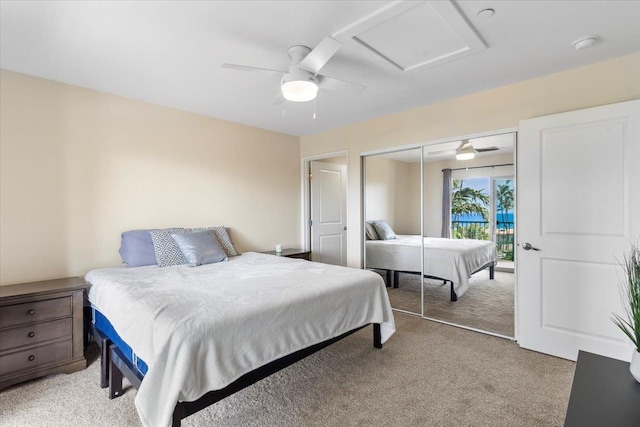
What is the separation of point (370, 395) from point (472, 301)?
191 centimetres

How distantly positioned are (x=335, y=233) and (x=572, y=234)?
10.3 feet

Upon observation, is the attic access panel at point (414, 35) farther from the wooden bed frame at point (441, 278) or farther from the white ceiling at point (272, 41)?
the wooden bed frame at point (441, 278)

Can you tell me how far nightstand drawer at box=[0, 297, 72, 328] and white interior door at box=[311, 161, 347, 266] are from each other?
314cm

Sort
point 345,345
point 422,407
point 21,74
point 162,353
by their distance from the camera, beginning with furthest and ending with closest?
1. point 345,345
2. point 21,74
3. point 422,407
4. point 162,353

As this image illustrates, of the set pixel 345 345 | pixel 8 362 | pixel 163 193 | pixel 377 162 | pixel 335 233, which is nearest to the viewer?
pixel 8 362

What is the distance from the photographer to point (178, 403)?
56.8 inches

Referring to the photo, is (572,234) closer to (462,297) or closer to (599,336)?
(599,336)

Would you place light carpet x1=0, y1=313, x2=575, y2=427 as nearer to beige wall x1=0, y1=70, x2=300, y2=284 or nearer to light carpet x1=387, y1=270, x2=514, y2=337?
light carpet x1=387, y1=270, x2=514, y2=337

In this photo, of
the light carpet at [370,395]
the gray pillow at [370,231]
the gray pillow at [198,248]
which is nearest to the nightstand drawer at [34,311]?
the light carpet at [370,395]

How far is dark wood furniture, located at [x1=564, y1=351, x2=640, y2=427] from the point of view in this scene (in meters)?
1.06

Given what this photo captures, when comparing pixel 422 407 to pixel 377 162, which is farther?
pixel 377 162

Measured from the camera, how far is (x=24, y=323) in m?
2.23

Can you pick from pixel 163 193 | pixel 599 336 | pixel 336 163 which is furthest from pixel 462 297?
pixel 163 193

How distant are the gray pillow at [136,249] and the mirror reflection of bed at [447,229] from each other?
2.63 meters
